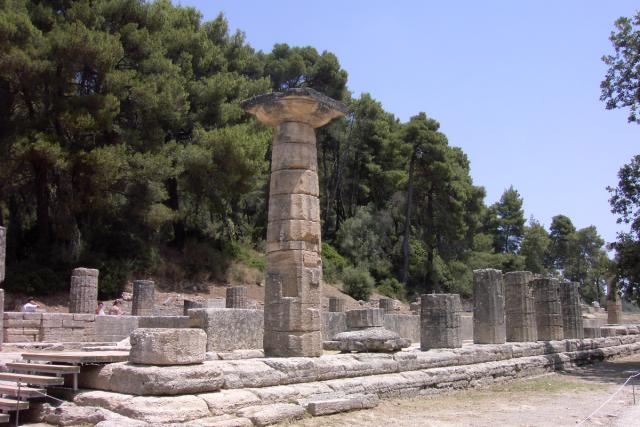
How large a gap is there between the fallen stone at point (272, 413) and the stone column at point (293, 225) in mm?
1935

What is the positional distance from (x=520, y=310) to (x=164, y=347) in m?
Answer: 10.8

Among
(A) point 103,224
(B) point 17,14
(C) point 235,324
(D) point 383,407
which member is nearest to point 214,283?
(A) point 103,224

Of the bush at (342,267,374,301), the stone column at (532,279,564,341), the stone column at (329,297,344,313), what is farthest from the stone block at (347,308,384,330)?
the bush at (342,267,374,301)

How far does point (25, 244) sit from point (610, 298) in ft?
86.8

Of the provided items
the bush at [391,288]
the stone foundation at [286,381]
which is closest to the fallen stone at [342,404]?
the stone foundation at [286,381]

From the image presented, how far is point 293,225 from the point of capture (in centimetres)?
980

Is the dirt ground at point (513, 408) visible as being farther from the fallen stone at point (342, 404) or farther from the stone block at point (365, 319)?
the stone block at point (365, 319)

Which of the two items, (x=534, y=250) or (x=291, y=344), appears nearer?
(x=291, y=344)

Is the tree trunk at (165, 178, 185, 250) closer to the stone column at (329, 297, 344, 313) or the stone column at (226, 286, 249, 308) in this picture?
the stone column at (226, 286, 249, 308)

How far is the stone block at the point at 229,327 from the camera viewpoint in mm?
9688

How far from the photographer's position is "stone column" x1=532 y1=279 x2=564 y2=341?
16469 mm

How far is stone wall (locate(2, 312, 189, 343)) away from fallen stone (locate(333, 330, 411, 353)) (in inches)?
150

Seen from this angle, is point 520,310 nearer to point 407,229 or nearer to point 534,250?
point 407,229

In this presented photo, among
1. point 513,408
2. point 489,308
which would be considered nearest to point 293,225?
point 513,408
